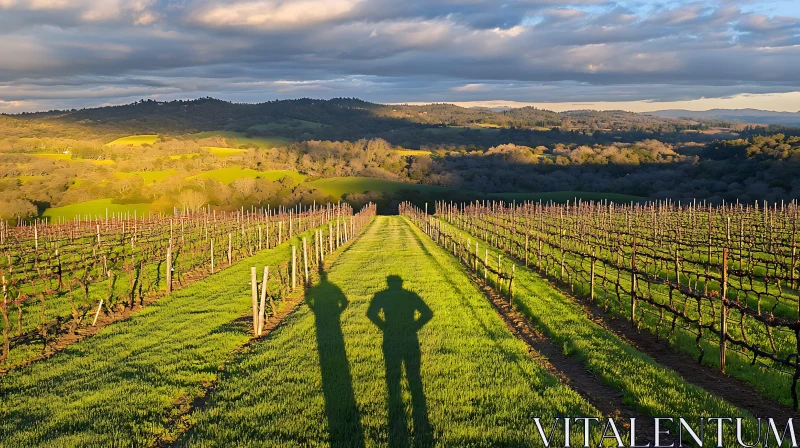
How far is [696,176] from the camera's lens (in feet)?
353

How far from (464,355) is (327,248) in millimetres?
22203

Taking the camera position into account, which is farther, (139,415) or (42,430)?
(139,415)

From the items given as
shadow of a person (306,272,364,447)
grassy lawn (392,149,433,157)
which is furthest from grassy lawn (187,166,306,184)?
shadow of a person (306,272,364,447)

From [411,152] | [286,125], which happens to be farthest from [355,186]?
[286,125]

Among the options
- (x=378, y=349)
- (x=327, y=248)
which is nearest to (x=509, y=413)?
(x=378, y=349)

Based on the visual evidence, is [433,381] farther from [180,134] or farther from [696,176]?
[180,134]

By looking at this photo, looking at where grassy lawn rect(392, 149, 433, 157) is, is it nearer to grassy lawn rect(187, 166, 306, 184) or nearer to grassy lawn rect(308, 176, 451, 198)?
grassy lawn rect(308, 176, 451, 198)

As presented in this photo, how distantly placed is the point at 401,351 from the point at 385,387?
1984mm

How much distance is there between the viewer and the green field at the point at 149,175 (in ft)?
299

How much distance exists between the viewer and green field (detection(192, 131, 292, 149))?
5468 inches

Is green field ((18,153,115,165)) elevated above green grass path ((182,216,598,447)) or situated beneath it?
elevated above

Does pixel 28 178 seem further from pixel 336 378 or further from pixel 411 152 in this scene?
pixel 411 152

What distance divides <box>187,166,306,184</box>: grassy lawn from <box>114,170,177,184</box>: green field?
4594 mm

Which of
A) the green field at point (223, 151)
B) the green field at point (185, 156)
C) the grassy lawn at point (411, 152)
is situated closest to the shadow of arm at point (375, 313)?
the green field at point (185, 156)
